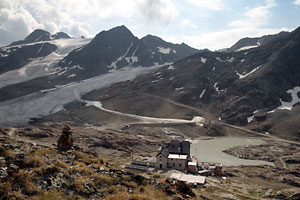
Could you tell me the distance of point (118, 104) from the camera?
15100cm

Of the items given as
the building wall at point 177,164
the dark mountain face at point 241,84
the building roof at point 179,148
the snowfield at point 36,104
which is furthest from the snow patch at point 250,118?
the snowfield at point 36,104

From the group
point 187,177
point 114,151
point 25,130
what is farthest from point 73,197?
point 25,130

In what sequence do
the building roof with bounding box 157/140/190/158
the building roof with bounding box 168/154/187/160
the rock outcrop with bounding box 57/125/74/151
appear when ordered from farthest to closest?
the building roof with bounding box 157/140/190/158, the building roof with bounding box 168/154/187/160, the rock outcrop with bounding box 57/125/74/151

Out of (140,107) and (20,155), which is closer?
(20,155)

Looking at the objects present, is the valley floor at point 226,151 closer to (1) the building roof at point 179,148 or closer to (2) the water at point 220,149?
(2) the water at point 220,149

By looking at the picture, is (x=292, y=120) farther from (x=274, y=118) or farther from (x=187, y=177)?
(x=187, y=177)

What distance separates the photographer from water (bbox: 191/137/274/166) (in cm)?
7425

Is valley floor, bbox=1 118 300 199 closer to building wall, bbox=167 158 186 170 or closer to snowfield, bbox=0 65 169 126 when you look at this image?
building wall, bbox=167 158 186 170

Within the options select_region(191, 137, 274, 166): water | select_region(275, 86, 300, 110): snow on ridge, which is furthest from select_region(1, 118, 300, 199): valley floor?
select_region(275, 86, 300, 110): snow on ridge

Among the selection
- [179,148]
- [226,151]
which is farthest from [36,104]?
[179,148]

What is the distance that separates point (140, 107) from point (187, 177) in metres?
101

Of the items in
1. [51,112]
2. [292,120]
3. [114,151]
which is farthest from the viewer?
[51,112]

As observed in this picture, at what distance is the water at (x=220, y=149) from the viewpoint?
74.2 m

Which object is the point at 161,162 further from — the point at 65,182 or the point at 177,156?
the point at 65,182
